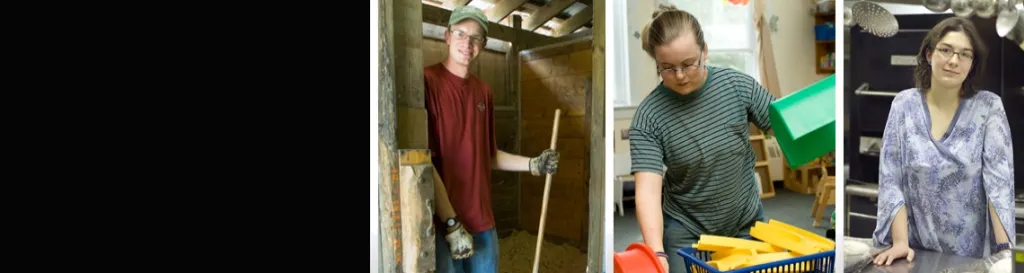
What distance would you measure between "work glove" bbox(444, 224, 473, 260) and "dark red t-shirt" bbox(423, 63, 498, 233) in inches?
1.5

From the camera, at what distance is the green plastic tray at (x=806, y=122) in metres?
2.44

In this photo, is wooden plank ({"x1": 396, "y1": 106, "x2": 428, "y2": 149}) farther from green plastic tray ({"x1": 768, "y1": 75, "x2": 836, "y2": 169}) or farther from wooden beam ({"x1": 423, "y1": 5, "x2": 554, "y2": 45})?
green plastic tray ({"x1": 768, "y1": 75, "x2": 836, "y2": 169})

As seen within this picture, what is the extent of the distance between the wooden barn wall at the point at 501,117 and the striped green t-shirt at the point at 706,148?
0.42 meters

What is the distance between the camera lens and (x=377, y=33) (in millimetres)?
2689

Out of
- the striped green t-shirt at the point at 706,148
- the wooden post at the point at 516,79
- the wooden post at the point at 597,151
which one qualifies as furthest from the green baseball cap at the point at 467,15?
the striped green t-shirt at the point at 706,148

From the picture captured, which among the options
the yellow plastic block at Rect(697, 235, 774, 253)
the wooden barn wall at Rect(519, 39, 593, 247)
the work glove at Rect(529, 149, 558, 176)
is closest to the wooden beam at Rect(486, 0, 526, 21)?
the wooden barn wall at Rect(519, 39, 593, 247)

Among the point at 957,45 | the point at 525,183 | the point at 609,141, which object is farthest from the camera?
the point at 525,183

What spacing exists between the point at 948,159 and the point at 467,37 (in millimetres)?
1515

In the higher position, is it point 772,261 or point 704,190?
point 704,190

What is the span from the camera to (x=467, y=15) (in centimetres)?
270

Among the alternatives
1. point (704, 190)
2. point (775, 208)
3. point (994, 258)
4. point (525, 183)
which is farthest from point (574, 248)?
point (994, 258)

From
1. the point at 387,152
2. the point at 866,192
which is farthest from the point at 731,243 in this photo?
the point at 387,152

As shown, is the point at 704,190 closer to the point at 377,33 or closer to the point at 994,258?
the point at 994,258

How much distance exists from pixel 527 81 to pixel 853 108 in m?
1.00
